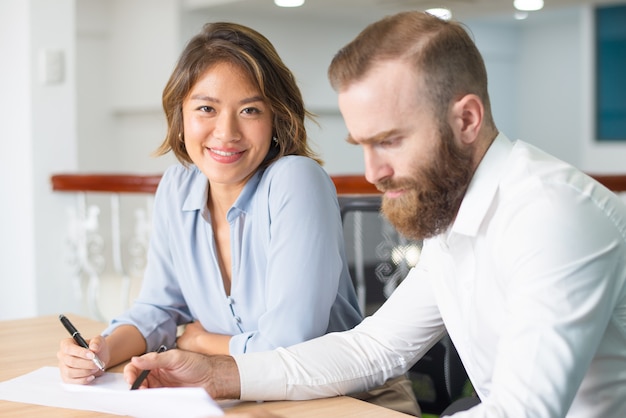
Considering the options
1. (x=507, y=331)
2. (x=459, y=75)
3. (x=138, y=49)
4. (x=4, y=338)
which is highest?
(x=138, y=49)

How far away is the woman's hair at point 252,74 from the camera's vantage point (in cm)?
183

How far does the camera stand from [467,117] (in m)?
1.26

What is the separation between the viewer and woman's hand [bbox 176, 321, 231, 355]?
176 cm

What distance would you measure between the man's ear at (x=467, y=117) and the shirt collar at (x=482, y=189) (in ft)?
0.14

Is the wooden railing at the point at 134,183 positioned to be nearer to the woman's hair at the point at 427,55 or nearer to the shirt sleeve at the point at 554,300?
the woman's hair at the point at 427,55

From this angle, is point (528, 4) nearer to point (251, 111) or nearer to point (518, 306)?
point (251, 111)

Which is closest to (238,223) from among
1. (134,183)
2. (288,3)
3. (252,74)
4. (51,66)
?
(252,74)

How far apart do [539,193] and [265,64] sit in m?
0.82

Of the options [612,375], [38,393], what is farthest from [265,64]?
[612,375]

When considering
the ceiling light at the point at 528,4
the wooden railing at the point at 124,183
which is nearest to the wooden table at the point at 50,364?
the wooden railing at the point at 124,183

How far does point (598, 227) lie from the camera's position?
3.81 feet

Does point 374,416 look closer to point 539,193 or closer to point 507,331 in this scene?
point 507,331

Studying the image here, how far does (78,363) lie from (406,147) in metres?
0.70

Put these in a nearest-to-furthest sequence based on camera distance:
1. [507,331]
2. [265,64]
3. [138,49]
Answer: [507,331], [265,64], [138,49]
